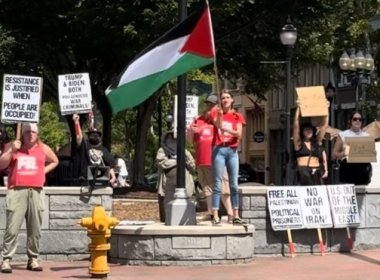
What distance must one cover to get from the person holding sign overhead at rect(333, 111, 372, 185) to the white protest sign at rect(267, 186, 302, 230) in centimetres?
134

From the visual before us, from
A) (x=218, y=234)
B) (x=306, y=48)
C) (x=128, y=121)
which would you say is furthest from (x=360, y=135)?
(x=128, y=121)

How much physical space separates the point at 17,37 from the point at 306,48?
1023cm

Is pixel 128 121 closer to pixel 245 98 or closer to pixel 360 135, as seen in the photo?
pixel 245 98

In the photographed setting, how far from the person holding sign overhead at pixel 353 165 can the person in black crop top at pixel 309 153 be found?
594 millimetres

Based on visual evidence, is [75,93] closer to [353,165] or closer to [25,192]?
[25,192]

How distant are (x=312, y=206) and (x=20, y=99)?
451 cm

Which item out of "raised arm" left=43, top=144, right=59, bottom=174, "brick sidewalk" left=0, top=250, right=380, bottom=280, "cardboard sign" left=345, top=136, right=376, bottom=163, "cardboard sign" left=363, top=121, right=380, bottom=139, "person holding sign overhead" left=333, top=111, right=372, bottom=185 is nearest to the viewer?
"brick sidewalk" left=0, top=250, right=380, bottom=280

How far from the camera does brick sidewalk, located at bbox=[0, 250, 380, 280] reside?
1067 cm

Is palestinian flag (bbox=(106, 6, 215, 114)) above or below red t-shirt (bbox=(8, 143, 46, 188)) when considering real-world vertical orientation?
above

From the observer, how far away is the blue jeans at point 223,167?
11969 mm

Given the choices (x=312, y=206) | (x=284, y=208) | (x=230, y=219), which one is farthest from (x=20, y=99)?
(x=312, y=206)

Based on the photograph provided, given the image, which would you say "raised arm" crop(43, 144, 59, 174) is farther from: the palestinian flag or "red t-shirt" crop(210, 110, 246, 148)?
"red t-shirt" crop(210, 110, 246, 148)

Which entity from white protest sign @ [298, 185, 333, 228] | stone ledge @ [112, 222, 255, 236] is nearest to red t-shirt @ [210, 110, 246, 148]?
stone ledge @ [112, 222, 255, 236]

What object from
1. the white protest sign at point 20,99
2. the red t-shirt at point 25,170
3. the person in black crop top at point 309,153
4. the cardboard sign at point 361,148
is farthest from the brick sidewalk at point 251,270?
the white protest sign at point 20,99
